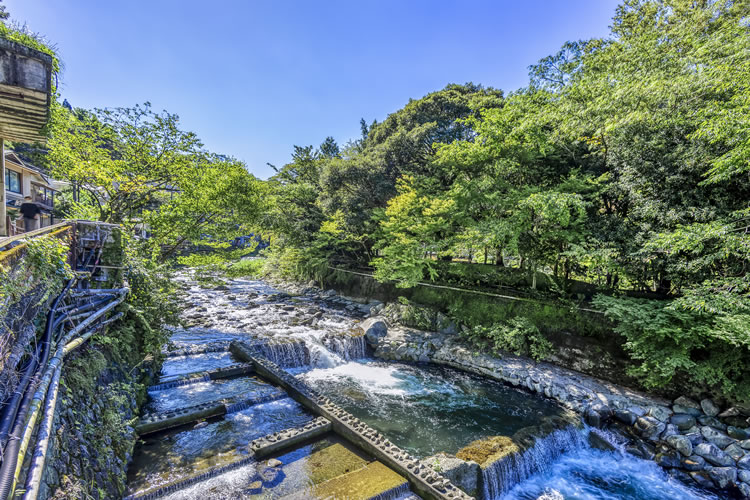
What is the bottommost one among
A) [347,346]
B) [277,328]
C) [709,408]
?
[709,408]

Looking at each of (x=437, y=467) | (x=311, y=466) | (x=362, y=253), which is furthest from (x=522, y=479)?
(x=362, y=253)

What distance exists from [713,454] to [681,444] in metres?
0.55

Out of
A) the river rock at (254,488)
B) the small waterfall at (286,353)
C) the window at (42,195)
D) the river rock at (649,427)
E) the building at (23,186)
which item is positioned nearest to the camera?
the river rock at (254,488)

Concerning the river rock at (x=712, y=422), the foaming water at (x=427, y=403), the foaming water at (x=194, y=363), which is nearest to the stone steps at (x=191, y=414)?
the foaming water at (x=427, y=403)

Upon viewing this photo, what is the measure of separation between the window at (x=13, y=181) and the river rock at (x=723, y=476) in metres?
34.7

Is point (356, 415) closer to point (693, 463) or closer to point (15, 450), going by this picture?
point (15, 450)

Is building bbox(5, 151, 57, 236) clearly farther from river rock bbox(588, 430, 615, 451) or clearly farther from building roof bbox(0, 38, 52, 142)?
river rock bbox(588, 430, 615, 451)

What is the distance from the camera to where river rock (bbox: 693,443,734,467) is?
730 cm

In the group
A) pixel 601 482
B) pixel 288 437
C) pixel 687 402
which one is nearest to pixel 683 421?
pixel 687 402

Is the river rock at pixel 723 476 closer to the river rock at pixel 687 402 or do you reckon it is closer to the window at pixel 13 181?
the river rock at pixel 687 402

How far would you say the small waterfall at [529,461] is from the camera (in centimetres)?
655

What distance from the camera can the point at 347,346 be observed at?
1330 cm

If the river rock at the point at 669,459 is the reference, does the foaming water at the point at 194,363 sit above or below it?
above

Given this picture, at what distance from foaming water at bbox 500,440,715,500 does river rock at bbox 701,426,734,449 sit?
4.88 feet
